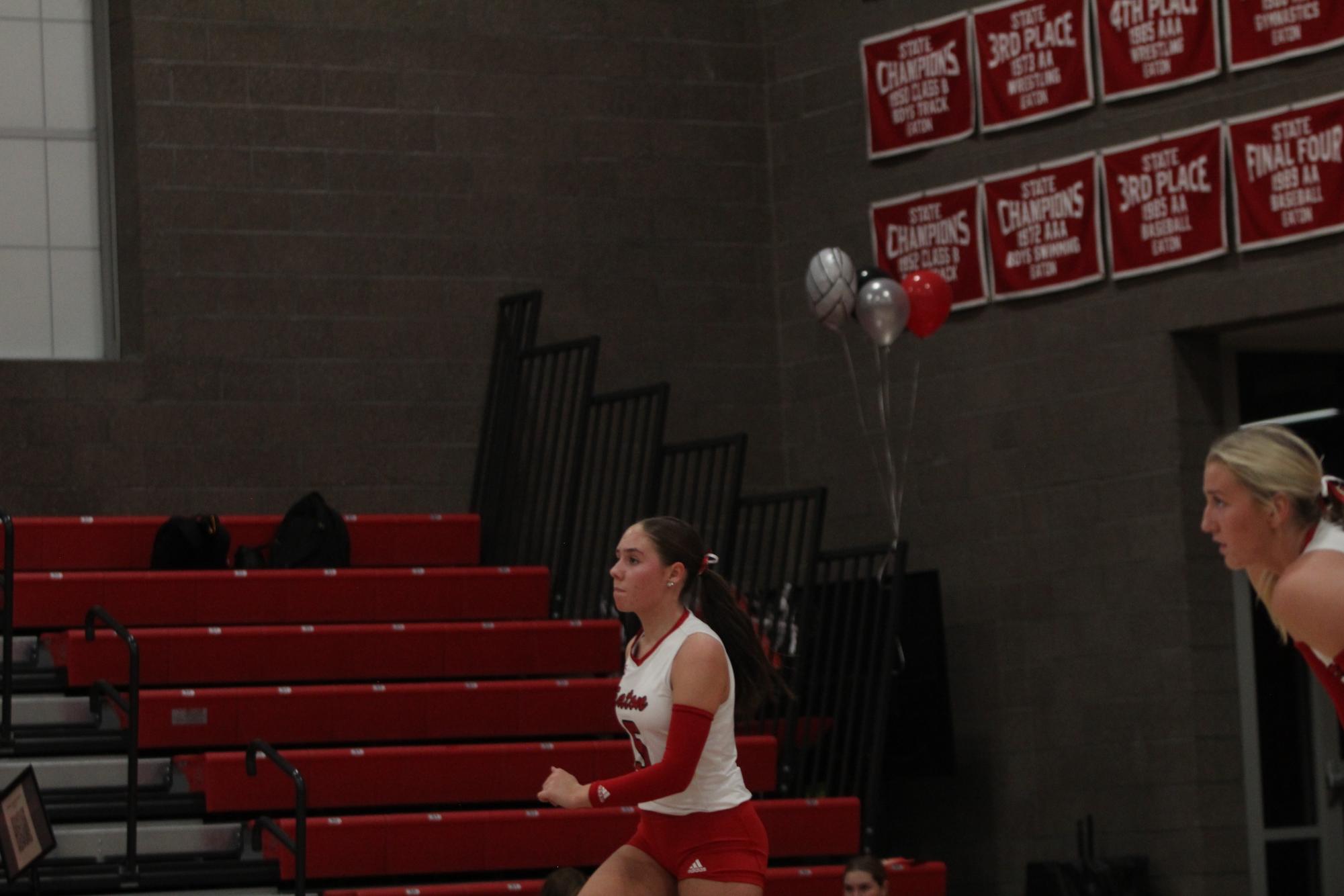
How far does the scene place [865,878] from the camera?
715 centimetres

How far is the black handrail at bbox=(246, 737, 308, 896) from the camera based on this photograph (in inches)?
285

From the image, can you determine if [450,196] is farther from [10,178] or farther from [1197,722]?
[1197,722]

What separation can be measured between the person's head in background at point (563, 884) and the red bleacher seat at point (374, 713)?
8.52 ft

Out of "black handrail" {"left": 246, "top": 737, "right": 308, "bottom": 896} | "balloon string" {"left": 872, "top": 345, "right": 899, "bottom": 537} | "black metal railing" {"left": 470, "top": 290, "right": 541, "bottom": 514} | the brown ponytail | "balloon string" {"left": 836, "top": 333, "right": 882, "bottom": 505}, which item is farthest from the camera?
"balloon string" {"left": 836, "top": 333, "right": 882, "bottom": 505}

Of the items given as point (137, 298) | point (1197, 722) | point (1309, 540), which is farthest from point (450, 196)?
point (1309, 540)

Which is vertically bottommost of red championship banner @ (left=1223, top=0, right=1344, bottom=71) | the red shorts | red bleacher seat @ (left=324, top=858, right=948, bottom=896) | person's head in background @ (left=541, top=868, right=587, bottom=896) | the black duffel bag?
the black duffel bag

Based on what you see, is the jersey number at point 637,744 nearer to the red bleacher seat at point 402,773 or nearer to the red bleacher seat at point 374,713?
the red bleacher seat at point 402,773

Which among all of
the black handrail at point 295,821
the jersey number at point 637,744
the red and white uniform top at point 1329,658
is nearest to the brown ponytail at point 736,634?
the jersey number at point 637,744

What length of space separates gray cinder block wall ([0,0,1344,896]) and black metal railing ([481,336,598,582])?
0.90 ft

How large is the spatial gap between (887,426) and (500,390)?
6.24ft

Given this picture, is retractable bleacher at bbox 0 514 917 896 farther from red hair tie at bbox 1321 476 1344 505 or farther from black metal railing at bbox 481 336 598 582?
red hair tie at bbox 1321 476 1344 505

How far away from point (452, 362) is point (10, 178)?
2.28 metres

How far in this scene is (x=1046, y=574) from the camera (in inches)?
387

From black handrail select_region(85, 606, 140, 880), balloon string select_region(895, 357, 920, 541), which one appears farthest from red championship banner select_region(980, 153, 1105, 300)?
black handrail select_region(85, 606, 140, 880)
